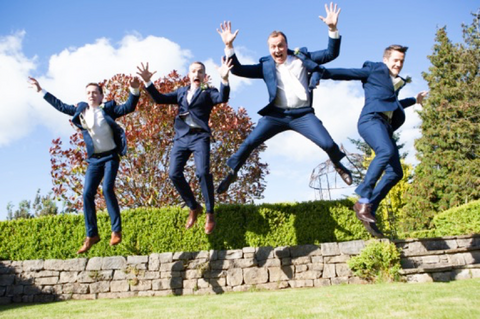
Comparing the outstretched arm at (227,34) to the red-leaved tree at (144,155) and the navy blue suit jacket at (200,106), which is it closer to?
the navy blue suit jacket at (200,106)

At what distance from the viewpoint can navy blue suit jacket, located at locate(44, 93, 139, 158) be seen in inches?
219

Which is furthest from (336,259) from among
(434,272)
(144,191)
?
(144,191)

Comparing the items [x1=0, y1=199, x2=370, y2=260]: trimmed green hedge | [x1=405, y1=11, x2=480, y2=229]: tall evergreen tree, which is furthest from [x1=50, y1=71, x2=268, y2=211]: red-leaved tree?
[x1=405, y1=11, x2=480, y2=229]: tall evergreen tree

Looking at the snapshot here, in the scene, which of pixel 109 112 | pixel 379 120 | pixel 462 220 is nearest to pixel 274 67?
pixel 379 120

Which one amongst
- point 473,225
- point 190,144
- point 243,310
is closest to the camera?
point 243,310

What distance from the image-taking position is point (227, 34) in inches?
198

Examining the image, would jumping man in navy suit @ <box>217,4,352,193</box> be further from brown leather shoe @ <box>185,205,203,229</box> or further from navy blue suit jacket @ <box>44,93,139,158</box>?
navy blue suit jacket @ <box>44,93,139,158</box>

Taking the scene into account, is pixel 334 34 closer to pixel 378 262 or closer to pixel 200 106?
pixel 200 106

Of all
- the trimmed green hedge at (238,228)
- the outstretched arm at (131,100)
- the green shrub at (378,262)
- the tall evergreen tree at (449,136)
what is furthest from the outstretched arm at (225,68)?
the tall evergreen tree at (449,136)

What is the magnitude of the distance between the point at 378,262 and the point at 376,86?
2811mm

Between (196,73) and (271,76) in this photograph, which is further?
(196,73)

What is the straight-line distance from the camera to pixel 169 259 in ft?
22.4

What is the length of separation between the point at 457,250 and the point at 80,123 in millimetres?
6335

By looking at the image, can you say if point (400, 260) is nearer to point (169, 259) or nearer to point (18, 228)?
point (169, 259)
